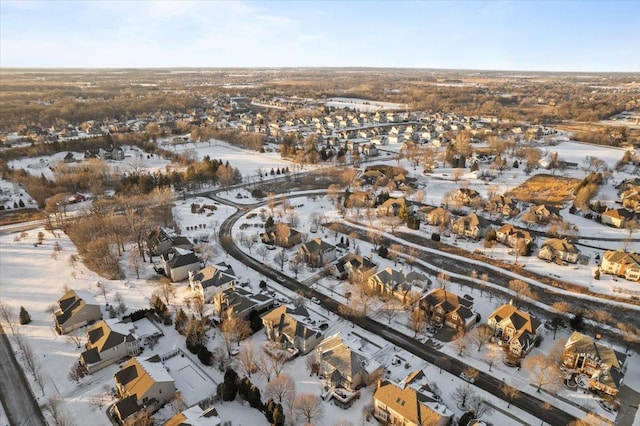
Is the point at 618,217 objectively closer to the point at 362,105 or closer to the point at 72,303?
the point at 72,303

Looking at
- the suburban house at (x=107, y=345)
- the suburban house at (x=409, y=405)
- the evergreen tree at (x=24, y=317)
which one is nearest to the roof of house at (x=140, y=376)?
the suburban house at (x=107, y=345)

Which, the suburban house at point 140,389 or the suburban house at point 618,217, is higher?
the suburban house at point 618,217

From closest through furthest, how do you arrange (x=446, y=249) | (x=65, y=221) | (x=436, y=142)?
(x=446, y=249), (x=65, y=221), (x=436, y=142)

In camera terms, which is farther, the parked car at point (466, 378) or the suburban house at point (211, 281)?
the suburban house at point (211, 281)

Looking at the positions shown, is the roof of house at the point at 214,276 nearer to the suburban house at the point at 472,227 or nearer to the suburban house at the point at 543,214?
the suburban house at the point at 472,227

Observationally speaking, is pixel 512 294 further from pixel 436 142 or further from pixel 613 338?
pixel 436 142

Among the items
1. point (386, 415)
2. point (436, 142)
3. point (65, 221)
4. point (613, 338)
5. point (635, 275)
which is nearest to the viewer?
point (386, 415)

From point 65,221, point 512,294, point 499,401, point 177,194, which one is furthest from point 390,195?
point 65,221

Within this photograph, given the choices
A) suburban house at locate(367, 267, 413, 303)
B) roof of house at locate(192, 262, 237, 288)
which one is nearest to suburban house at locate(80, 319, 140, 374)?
roof of house at locate(192, 262, 237, 288)
